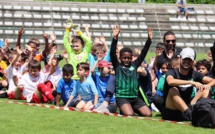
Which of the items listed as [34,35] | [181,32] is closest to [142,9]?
[181,32]

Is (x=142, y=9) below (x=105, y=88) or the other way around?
the other way around

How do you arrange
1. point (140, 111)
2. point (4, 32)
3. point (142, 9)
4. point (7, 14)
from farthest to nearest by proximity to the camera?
point (142, 9) → point (7, 14) → point (4, 32) → point (140, 111)

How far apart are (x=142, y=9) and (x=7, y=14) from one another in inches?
327

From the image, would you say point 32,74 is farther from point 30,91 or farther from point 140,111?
point 140,111

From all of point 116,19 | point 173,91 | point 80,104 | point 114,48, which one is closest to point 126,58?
point 114,48

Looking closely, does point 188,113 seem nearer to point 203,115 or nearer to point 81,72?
point 203,115

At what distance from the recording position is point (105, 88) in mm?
12930

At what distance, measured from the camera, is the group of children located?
11.7 metres

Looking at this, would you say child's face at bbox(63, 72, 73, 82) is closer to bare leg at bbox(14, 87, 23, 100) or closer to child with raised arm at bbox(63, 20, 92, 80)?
child with raised arm at bbox(63, 20, 92, 80)

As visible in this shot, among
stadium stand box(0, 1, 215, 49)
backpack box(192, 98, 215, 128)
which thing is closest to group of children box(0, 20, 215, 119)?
backpack box(192, 98, 215, 128)

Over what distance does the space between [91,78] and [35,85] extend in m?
1.84

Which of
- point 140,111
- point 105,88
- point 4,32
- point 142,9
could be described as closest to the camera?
point 140,111

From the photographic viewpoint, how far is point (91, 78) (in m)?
12.6

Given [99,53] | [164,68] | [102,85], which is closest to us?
[102,85]
